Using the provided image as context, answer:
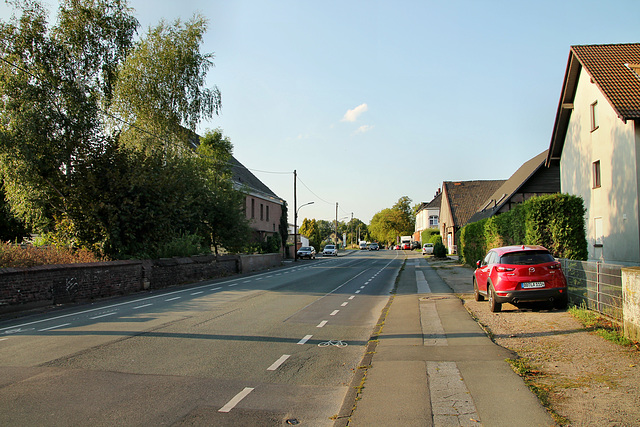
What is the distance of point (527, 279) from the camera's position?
10.9 m

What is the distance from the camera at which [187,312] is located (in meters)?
12.2

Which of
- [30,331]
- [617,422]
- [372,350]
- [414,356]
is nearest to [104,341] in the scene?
[30,331]

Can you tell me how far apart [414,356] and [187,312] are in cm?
696

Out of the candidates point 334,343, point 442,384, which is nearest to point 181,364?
point 334,343

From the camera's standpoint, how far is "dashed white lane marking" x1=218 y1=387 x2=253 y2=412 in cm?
505

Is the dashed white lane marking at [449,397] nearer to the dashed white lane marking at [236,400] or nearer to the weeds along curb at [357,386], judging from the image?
the weeds along curb at [357,386]

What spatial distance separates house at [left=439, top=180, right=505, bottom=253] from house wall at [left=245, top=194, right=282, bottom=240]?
71.0 ft

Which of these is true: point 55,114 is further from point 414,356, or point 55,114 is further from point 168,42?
point 414,356

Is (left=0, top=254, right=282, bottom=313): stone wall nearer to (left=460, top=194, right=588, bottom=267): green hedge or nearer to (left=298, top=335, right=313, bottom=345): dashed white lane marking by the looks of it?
(left=298, top=335, right=313, bottom=345): dashed white lane marking

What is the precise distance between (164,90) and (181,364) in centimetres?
2475

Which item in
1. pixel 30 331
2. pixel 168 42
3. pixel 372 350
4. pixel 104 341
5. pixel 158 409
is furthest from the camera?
pixel 168 42

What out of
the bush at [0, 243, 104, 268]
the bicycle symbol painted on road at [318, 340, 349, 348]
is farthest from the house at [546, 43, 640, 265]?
the bush at [0, 243, 104, 268]

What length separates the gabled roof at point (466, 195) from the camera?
59209 mm

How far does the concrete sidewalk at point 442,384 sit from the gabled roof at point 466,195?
51.1 metres
